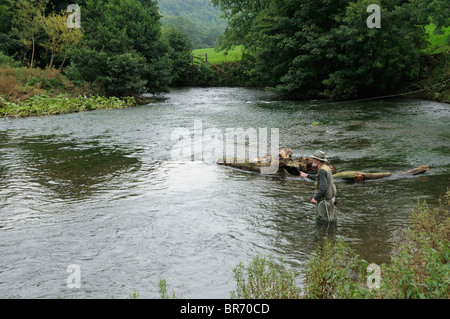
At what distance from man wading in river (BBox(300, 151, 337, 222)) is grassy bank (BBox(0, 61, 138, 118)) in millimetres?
23109

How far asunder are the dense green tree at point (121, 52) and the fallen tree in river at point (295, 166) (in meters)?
21.5

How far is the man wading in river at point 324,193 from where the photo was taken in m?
8.81

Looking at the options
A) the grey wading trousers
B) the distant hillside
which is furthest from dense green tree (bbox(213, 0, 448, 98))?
the distant hillside

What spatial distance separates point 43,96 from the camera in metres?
30.3

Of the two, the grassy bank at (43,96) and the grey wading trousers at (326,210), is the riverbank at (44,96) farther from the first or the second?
the grey wading trousers at (326,210)

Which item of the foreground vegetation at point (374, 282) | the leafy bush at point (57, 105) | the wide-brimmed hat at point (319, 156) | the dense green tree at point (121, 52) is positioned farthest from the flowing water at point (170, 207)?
the dense green tree at point (121, 52)

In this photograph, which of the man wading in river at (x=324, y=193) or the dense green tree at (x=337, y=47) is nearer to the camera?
the man wading in river at (x=324, y=193)

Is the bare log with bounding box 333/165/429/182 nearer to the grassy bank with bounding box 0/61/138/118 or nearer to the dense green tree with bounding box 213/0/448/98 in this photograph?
the dense green tree with bounding box 213/0/448/98

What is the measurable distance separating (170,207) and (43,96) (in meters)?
23.9

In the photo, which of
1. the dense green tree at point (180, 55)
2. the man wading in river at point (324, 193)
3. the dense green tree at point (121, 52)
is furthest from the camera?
the dense green tree at point (180, 55)

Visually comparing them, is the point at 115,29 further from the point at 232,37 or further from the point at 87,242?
the point at 87,242

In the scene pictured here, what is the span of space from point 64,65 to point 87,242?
4128cm

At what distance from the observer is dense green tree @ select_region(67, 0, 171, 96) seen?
33.4 meters
